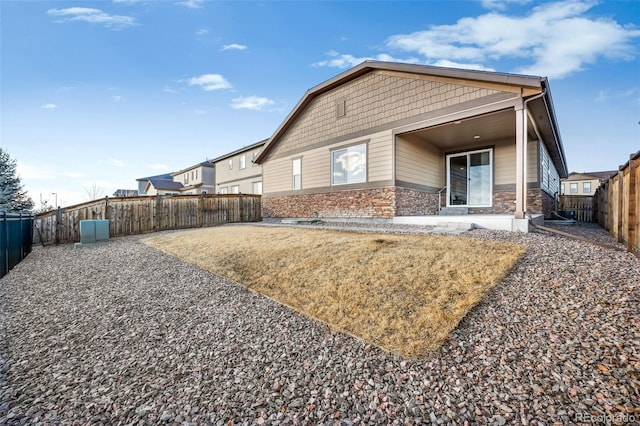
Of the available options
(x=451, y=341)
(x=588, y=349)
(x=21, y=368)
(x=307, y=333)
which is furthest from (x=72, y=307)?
(x=588, y=349)

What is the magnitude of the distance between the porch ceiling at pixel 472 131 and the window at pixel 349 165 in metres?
1.99

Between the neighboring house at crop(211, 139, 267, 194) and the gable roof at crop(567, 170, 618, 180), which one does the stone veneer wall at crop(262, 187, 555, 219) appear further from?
the gable roof at crop(567, 170, 618, 180)

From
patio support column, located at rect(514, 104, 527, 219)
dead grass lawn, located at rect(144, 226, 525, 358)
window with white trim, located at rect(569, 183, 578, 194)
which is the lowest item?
dead grass lawn, located at rect(144, 226, 525, 358)

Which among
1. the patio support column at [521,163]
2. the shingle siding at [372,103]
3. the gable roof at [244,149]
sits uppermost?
the gable roof at [244,149]

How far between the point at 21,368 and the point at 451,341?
411cm

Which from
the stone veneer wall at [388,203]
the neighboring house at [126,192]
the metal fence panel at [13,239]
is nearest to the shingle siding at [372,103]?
the stone veneer wall at [388,203]

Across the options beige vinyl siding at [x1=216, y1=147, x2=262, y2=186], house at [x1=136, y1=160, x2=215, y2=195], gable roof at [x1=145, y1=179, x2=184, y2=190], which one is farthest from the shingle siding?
gable roof at [x1=145, y1=179, x2=184, y2=190]

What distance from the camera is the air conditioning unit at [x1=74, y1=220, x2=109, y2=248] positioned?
8945 mm

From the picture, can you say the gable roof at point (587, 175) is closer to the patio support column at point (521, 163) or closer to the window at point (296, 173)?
the patio support column at point (521, 163)

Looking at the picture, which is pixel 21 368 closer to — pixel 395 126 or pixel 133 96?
pixel 395 126

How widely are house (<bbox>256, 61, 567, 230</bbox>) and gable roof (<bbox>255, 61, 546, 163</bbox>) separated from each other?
3 centimetres

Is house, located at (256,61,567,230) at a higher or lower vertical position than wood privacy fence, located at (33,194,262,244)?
higher

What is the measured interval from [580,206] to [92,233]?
2473cm

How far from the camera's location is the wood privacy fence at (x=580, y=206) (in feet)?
48.5
